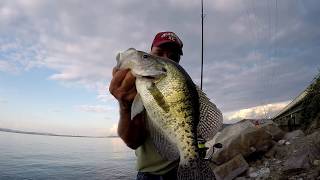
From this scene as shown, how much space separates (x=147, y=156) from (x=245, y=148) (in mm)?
10333

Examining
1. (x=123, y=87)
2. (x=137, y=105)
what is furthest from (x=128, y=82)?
(x=137, y=105)

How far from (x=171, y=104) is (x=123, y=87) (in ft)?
1.72

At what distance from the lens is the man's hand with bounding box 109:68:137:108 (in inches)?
115

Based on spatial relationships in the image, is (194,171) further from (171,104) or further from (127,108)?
(127,108)

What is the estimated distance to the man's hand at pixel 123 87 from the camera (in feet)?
9.55

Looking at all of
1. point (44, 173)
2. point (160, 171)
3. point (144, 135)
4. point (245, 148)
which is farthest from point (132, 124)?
point (44, 173)

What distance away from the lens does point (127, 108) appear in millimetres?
3184

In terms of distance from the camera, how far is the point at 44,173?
920 inches

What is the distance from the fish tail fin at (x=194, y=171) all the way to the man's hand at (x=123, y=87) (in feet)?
2.39

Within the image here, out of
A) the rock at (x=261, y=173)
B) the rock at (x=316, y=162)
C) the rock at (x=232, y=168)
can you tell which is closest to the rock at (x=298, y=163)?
the rock at (x=316, y=162)

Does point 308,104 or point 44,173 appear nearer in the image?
point 308,104

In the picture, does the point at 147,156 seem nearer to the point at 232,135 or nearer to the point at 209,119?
the point at 209,119

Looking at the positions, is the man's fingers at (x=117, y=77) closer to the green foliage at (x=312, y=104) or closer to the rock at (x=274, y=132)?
the rock at (x=274, y=132)

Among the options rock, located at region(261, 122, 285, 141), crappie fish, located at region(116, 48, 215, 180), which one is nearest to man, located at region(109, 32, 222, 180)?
crappie fish, located at region(116, 48, 215, 180)
